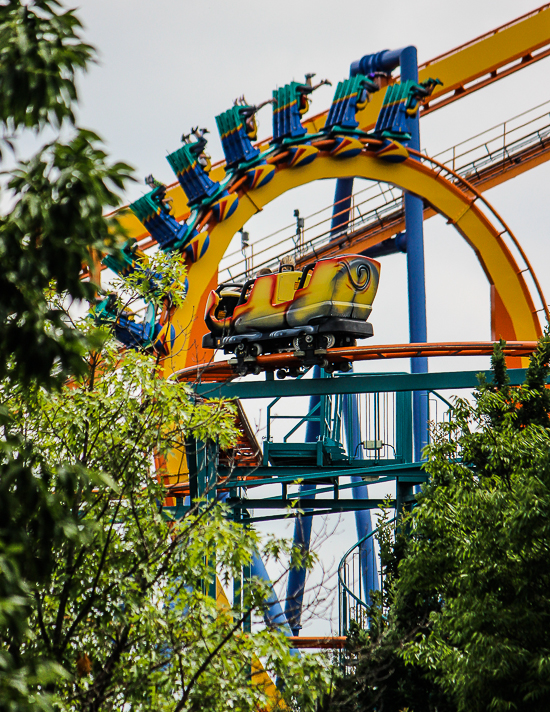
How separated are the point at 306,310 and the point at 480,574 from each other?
18.6ft

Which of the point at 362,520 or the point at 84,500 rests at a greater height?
the point at 84,500

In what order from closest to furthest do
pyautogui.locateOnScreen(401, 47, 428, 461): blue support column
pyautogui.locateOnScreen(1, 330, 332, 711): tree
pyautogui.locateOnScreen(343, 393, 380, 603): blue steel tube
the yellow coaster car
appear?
pyautogui.locateOnScreen(1, 330, 332, 711): tree < the yellow coaster car < pyautogui.locateOnScreen(343, 393, 380, 603): blue steel tube < pyautogui.locateOnScreen(401, 47, 428, 461): blue support column

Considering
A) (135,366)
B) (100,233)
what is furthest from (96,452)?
(100,233)

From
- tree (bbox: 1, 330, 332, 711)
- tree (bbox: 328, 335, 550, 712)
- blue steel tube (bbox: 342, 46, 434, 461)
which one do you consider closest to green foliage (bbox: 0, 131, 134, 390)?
tree (bbox: 1, 330, 332, 711)

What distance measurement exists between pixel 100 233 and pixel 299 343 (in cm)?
885

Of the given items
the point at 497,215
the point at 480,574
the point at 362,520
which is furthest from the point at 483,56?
the point at 480,574

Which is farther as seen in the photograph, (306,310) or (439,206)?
(439,206)

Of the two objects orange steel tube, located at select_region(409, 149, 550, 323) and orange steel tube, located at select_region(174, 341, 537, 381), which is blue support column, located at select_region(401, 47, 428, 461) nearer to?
orange steel tube, located at select_region(409, 149, 550, 323)

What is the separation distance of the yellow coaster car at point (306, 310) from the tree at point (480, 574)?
2995mm

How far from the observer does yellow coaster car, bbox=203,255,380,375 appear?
11750mm

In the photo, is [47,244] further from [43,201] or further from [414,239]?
[414,239]

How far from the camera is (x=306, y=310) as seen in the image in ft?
39.3

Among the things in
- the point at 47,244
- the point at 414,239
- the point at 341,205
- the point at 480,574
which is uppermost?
the point at 341,205

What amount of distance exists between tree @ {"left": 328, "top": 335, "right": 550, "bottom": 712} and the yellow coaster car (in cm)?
299
